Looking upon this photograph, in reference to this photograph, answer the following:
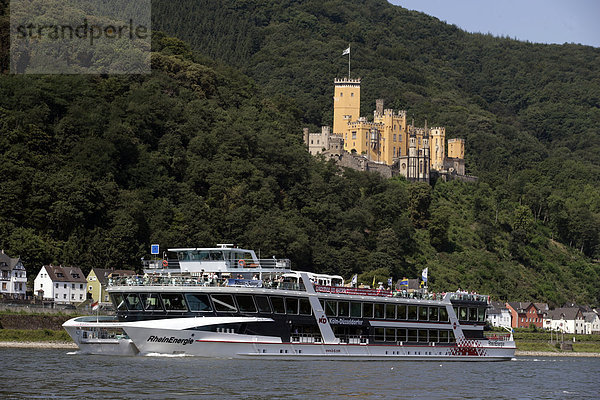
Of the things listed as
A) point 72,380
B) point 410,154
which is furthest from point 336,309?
point 410,154

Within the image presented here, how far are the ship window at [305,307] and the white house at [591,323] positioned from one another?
71.0 metres

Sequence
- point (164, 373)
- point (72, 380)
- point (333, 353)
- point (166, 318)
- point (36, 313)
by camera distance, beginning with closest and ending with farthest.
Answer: point (72, 380)
point (164, 373)
point (166, 318)
point (333, 353)
point (36, 313)

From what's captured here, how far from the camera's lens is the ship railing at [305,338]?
181 ft

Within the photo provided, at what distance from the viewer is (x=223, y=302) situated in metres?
52.8

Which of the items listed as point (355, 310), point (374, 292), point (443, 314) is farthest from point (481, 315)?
point (355, 310)

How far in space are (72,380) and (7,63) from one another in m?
82.3

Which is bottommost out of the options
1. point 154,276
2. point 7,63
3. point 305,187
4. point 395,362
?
point 395,362

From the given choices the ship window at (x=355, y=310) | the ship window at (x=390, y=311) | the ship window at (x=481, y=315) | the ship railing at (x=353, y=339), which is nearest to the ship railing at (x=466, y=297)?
the ship window at (x=481, y=315)

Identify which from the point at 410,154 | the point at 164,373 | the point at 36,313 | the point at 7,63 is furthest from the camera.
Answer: the point at 410,154

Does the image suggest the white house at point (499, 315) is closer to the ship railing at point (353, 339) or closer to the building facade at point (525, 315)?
the building facade at point (525, 315)

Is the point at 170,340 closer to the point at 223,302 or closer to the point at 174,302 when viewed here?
the point at 174,302

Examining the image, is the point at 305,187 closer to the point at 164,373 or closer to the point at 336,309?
the point at 336,309

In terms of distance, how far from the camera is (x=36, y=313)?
6825cm

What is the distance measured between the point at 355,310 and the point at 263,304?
761 centimetres
